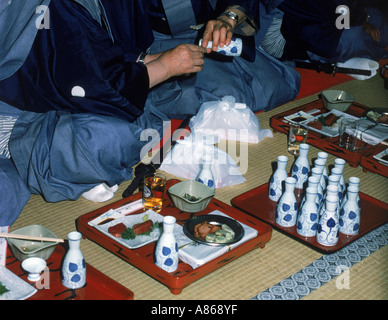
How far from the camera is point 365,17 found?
4902mm

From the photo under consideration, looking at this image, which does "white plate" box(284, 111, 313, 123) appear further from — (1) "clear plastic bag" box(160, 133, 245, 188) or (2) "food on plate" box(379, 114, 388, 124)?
(1) "clear plastic bag" box(160, 133, 245, 188)

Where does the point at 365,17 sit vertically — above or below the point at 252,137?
above

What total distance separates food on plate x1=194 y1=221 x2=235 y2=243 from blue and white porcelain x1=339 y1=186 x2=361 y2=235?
0.57 meters

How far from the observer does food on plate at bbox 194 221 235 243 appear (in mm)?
2434

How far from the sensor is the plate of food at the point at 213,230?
7.96 ft

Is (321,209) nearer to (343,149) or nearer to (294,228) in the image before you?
(294,228)

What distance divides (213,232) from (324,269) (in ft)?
1.75

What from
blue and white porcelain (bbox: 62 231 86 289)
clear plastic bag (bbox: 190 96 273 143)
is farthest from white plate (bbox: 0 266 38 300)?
clear plastic bag (bbox: 190 96 273 143)

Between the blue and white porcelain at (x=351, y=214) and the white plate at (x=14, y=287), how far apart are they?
1458 mm

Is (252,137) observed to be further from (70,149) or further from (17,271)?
(17,271)

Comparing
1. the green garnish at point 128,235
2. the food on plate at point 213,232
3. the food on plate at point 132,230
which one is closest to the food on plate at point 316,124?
the food on plate at point 213,232

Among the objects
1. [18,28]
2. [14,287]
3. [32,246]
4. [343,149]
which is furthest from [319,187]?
[18,28]
